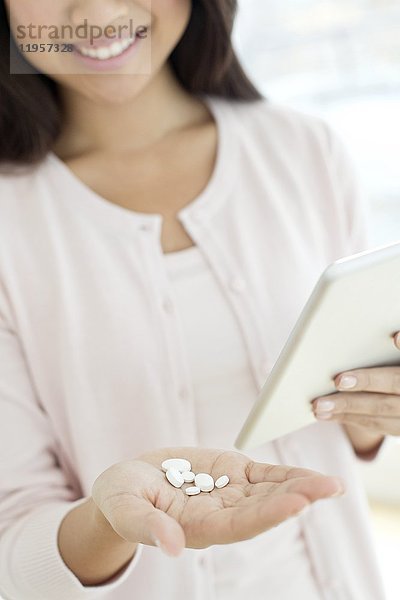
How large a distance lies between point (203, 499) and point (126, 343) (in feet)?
1.33

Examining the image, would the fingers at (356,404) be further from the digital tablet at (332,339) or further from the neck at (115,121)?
the neck at (115,121)

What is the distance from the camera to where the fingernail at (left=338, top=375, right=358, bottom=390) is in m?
0.87

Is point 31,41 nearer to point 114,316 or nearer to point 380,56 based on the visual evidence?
point 114,316

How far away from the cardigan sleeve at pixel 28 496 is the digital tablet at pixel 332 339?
0.24m

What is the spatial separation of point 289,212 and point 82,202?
1.03ft

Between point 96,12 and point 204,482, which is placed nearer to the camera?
point 204,482

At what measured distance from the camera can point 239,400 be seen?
1.09m

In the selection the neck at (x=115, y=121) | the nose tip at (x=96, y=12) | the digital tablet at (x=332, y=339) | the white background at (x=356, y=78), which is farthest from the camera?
the white background at (x=356, y=78)

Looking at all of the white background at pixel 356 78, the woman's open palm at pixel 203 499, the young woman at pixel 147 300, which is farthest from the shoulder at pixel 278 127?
the white background at pixel 356 78

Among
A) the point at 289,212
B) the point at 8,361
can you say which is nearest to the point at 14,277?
the point at 8,361

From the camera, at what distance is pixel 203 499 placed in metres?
0.70

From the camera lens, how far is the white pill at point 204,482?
0.74 m

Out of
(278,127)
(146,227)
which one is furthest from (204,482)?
(278,127)

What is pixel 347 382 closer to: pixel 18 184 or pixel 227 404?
pixel 227 404
